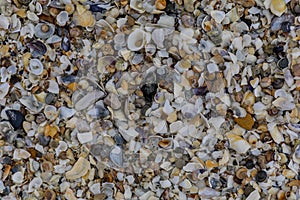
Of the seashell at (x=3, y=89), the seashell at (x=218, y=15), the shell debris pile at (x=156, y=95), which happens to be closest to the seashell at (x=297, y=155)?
the shell debris pile at (x=156, y=95)

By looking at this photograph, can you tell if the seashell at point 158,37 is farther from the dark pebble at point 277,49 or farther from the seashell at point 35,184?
the seashell at point 35,184

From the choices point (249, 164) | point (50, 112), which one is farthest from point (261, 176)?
point (50, 112)

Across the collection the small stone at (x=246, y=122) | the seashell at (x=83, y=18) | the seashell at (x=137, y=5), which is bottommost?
the small stone at (x=246, y=122)

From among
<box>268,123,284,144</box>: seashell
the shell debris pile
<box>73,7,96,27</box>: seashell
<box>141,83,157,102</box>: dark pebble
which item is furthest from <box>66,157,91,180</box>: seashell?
<box>268,123,284,144</box>: seashell

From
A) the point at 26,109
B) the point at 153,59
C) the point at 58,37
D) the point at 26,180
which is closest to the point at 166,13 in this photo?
the point at 153,59

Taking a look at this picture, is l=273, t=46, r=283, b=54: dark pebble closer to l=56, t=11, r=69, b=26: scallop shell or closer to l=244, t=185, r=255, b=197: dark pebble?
l=244, t=185, r=255, b=197: dark pebble

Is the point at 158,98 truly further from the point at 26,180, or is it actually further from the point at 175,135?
the point at 26,180
